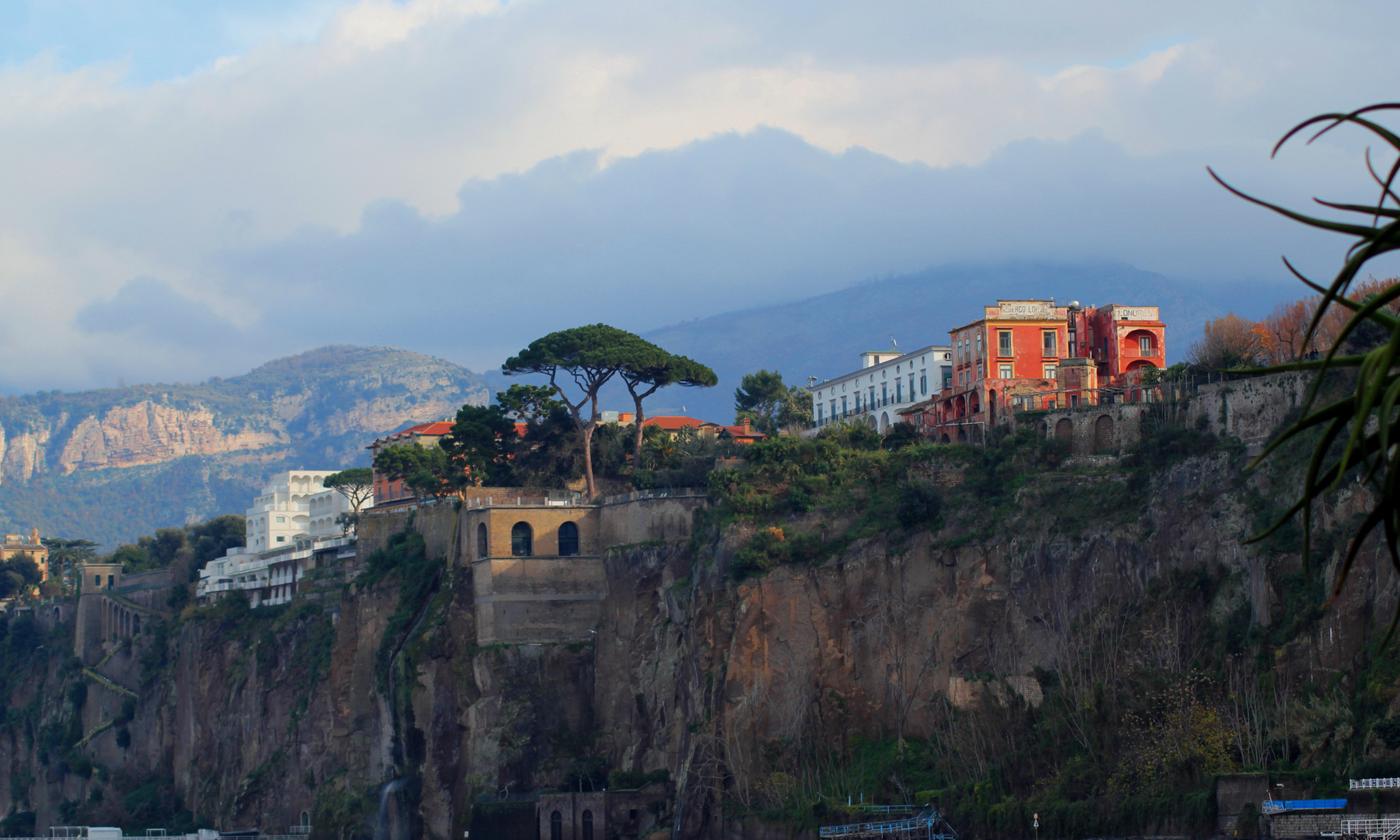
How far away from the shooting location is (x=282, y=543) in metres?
137

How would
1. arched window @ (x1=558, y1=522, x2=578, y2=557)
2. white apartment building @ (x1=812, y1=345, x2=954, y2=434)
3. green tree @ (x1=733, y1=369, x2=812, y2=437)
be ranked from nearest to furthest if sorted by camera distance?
arched window @ (x1=558, y1=522, x2=578, y2=557)
white apartment building @ (x1=812, y1=345, x2=954, y2=434)
green tree @ (x1=733, y1=369, x2=812, y2=437)

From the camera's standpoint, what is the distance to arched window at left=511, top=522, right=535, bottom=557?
80.1 meters

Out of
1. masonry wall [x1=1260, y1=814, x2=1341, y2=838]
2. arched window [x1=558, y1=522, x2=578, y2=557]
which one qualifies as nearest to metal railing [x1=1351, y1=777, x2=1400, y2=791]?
masonry wall [x1=1260, y1=814, x2=1341, y2=838]

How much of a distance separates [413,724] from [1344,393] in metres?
45.0

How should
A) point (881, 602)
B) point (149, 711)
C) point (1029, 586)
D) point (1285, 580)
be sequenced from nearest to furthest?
1. point (1285, 580)
2. point (1029, 586)
3. point (881, 602)
4. point (149, 711)

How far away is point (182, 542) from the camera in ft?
467

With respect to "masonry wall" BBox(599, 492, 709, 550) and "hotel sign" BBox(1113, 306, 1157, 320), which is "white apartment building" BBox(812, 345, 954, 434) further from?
"masonry wall" BBox(599, 492, 709, 550)

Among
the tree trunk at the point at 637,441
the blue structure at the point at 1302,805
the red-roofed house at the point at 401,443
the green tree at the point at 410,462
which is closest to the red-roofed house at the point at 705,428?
the tree trunk at the point at 637,441

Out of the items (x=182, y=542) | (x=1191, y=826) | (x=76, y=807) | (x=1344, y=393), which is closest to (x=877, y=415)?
(x=1344, y=393)

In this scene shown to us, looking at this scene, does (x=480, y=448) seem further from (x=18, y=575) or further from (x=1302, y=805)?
(x=18, y=575)

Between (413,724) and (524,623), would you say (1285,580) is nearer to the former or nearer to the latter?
(524,623)

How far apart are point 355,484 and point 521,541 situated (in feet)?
160

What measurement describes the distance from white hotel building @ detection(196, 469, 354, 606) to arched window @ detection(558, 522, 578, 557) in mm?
24477

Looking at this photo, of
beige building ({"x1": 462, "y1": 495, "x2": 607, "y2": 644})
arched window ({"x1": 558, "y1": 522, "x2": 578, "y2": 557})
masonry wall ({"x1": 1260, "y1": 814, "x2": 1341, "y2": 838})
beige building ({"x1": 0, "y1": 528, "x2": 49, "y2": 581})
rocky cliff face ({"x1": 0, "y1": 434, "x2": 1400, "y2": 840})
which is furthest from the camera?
beige building ({"x1": 0, "y1": 528, "x2": 49, "y2": 581})
